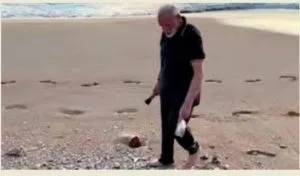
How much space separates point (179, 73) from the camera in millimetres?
2463

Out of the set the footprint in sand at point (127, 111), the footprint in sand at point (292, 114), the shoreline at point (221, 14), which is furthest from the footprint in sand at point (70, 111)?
the shoreline at point (221, 14)

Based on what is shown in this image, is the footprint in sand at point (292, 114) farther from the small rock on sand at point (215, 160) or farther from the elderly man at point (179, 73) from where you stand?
the elderly man at point (179, 73)

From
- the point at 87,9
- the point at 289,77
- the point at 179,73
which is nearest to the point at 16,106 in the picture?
the point at 179,73

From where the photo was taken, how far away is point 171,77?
248cm

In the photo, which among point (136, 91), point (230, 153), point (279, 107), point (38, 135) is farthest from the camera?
point (136, 91)

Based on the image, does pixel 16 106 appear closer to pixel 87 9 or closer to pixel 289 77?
pixel 289 77

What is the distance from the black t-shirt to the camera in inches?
93.3

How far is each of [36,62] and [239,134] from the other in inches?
62.4

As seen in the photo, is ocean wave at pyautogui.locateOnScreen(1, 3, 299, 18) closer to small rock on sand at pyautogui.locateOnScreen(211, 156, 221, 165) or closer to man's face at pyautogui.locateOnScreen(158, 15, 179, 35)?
small rock on sand at pyautogui.locateOnScreen(211, 156, 221, 165)

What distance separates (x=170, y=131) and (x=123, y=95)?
3.59ft

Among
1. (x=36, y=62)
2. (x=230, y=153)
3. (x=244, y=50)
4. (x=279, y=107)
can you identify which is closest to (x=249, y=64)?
(x=244, y=50)

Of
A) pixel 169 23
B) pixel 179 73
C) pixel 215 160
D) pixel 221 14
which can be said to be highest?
pixel 169 23

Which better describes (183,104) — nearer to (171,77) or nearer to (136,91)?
(171,77)

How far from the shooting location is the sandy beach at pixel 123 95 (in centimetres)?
286
